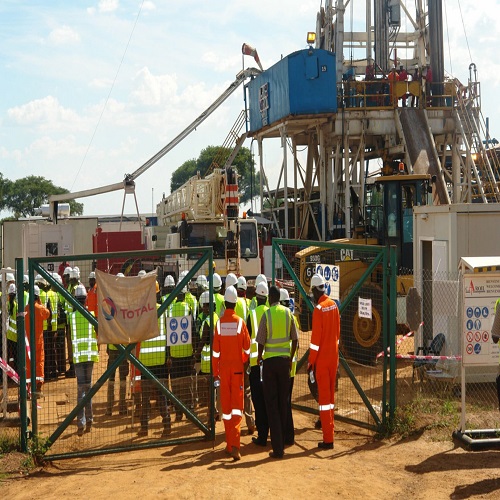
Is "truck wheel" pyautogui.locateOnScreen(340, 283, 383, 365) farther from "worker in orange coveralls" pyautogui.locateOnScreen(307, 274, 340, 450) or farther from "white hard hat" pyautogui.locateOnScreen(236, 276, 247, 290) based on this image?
"worker in orange coveralls" pyautogui.locateOnScreen(307, 274, 340, 450)

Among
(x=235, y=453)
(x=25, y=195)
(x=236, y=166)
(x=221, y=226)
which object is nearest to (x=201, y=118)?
(x=221, y=226)

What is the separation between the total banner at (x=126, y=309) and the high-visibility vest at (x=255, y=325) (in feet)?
3.88

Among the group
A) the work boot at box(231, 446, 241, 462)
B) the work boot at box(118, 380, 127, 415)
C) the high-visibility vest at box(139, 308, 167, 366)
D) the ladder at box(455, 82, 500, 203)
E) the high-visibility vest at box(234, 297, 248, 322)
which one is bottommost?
the work boot at box(231, 446, 241, 462)

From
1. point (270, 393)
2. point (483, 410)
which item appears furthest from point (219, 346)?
point (483, 410)

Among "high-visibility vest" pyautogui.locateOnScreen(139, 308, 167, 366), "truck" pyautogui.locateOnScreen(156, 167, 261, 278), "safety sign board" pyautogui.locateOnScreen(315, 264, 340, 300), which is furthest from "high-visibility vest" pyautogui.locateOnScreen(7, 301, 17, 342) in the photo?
"truck" pyautogui.locateOnScreen(156, 167, 261, 278)

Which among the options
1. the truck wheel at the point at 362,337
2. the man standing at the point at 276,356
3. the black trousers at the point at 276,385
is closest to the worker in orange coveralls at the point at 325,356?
the man standing at the point at 276,356

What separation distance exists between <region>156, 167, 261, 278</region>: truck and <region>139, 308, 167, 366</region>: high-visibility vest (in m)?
11.9

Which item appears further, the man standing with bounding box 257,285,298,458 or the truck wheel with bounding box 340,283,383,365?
the truck wheel with bounding box 340,283,383,365

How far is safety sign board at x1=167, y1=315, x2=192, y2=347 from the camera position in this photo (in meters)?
9.88

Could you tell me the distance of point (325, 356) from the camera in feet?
30.7

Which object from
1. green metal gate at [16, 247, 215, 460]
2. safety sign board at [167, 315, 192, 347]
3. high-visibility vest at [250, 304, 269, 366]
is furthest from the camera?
safety sign board at [167, 315, 192, 347]

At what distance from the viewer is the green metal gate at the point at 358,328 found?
9.94 meters

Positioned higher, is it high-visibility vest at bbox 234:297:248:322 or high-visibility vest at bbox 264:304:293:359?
high-visibility vest at bbox 234:297:248:322

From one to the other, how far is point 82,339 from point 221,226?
1309 cm
